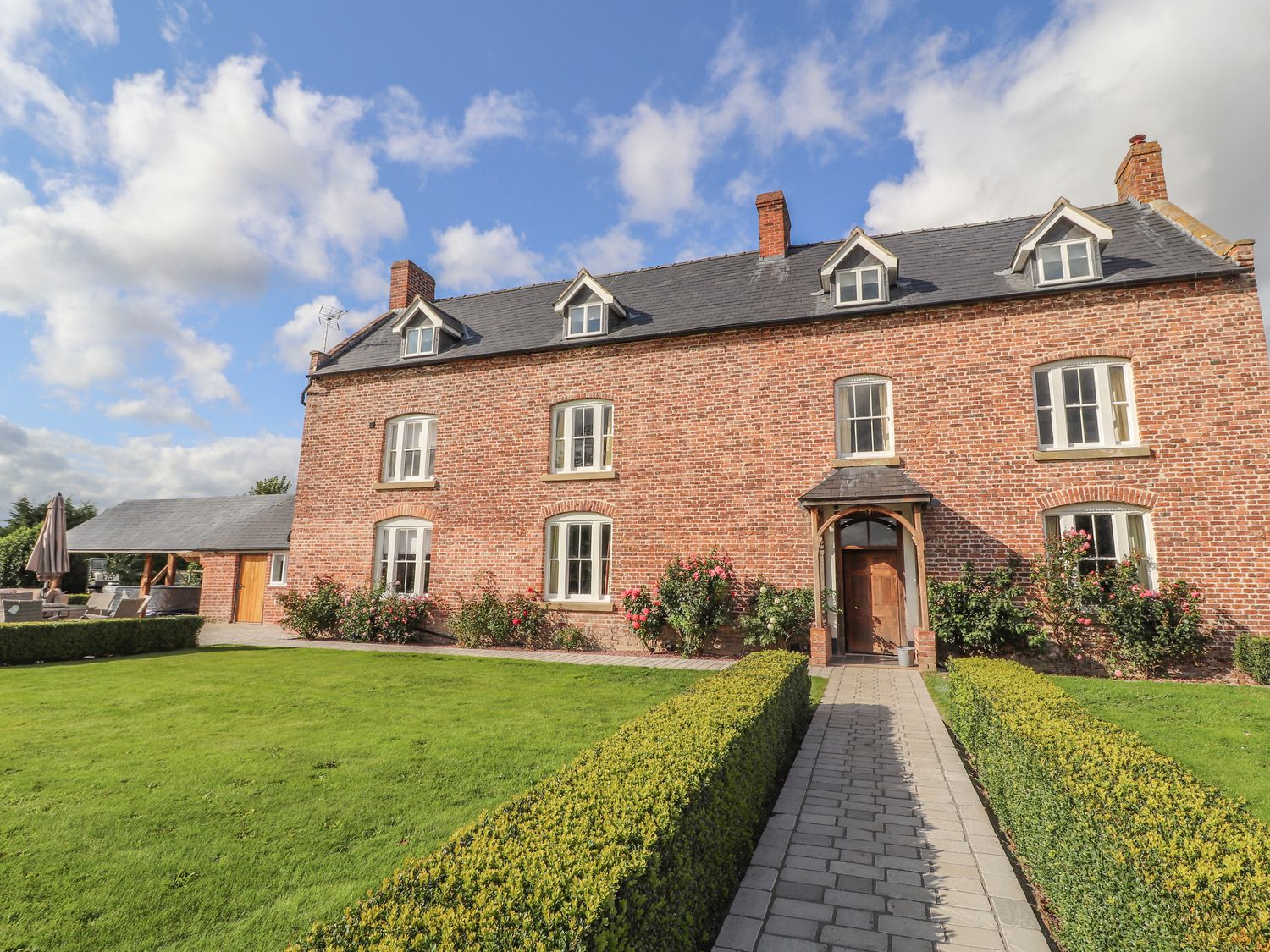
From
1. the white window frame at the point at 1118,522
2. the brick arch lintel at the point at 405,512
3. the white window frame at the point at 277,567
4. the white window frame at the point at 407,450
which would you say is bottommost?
the white window frame at the point at 277,567

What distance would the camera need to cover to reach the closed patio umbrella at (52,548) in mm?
17094

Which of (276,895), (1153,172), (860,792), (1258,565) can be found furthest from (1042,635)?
(276,895)

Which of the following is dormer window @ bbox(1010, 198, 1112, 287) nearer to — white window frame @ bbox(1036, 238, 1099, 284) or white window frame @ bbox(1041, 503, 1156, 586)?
white window frame @ bbox(1036, 238, 1099, 284)

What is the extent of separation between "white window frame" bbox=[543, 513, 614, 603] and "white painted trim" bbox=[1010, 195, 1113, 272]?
11.2 m

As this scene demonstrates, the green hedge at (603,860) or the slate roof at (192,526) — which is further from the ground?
the slate roof at (192,526)

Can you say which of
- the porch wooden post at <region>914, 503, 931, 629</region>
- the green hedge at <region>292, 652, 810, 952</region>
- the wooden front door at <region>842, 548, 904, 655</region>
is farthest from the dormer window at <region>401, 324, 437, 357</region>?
the green hedge at <region>292, 652, 810, 952</region>

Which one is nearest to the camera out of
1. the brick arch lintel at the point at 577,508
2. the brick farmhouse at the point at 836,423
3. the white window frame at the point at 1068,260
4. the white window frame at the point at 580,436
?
the brick farmhouse at the point at 836,423

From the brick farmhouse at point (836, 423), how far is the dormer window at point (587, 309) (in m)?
0.06

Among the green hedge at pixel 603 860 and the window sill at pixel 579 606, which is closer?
the green hedge at pixel 603 860

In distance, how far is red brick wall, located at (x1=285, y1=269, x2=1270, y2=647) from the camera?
11.9 meters

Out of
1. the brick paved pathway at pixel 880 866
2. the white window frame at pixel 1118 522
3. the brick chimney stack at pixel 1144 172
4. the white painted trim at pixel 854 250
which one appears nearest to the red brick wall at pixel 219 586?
the white painted trim at pixel 854 250

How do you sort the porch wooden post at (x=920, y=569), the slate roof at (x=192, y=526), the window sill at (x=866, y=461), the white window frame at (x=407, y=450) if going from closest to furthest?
1. the porch wooden post at (x=920, y=569)
2. the window sill at (x=866, y=461)
3. the white window frame at (x=407, y=450)
4. the slate roof at (x=192, y=526)

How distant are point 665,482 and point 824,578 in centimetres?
430

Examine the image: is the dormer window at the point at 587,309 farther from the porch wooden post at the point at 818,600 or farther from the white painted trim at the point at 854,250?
the porch wooden post at the point at 818,600
